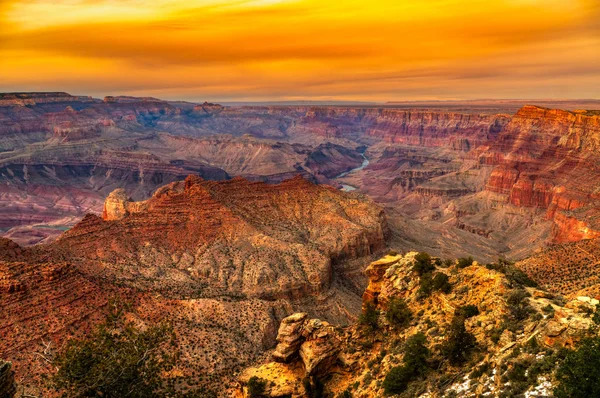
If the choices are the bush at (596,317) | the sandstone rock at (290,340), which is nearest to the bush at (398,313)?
the sandstone rock at (290,340)

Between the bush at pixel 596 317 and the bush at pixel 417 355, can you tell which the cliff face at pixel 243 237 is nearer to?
the bush at pixel 417 355

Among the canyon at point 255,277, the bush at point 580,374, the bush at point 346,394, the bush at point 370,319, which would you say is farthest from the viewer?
the bush at point 370,319

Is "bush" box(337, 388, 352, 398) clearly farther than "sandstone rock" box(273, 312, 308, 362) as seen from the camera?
No

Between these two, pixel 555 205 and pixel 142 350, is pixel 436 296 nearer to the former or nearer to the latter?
pixel 142 350

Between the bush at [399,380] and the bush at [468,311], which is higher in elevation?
the bush at [468,311]

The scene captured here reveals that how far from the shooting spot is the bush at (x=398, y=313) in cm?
3689

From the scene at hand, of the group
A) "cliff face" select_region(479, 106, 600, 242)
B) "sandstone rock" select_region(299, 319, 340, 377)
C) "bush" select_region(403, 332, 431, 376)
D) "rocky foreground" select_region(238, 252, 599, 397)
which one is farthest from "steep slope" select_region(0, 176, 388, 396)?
"cliff face" select_region(479, 106, 600, 242)

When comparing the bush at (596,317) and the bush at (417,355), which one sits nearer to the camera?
the bush at (596,317)

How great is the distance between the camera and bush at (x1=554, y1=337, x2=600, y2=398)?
18.4 m

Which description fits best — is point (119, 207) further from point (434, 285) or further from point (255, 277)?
point (434, 285)

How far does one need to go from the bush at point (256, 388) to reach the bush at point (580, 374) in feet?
80.4

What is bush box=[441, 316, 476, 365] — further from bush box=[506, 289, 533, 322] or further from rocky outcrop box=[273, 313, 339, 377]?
rocky outcrop box=[273, 313, 339, 377]

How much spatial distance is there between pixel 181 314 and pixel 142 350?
2547cm

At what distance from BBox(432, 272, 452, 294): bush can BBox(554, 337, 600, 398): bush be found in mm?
16407
